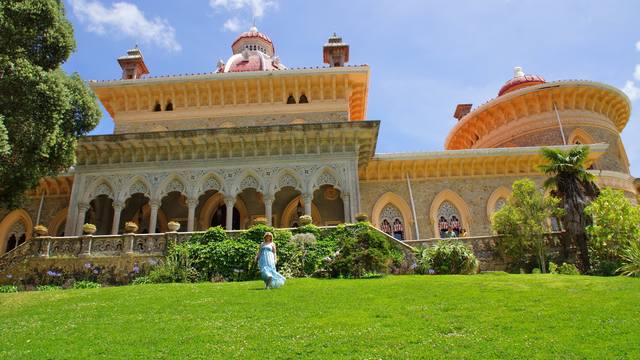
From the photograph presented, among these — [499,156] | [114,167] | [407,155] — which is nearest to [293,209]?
[407,155]

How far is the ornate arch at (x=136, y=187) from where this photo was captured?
20.1 metres

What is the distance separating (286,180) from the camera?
20.0 metres

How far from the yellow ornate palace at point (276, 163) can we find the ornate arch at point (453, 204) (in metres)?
0.05

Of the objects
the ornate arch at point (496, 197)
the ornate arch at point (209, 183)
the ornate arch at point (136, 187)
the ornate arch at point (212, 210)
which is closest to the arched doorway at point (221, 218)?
the ornate arch at point (212, 210)

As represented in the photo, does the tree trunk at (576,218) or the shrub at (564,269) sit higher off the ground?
the tree trunk at (576,218)

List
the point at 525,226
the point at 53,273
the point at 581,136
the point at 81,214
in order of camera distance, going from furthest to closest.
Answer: the point at 581,136, the point at 81,214, the point at 525,226, the point at 53,273

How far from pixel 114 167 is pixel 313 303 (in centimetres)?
1444

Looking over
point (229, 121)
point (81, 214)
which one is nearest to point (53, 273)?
point (81, 214)

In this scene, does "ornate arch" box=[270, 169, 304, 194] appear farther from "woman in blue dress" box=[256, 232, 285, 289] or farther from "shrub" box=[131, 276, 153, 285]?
"woman in blue dress" box=[256, 232, 285, 289]

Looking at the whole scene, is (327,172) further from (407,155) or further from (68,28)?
(68,28)

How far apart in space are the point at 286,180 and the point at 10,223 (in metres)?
13.8

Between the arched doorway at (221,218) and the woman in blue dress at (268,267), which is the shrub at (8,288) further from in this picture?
the arched doorway at (221,218)

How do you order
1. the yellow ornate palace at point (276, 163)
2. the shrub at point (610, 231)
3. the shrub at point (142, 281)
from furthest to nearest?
1. the yellow ornate palace at point (276, 163)
2. the shrub at point (142, 281)
3. the shrub at point (610, 231)

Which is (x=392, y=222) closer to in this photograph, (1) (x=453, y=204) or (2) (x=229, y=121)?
(1) (x=453, y=204)
